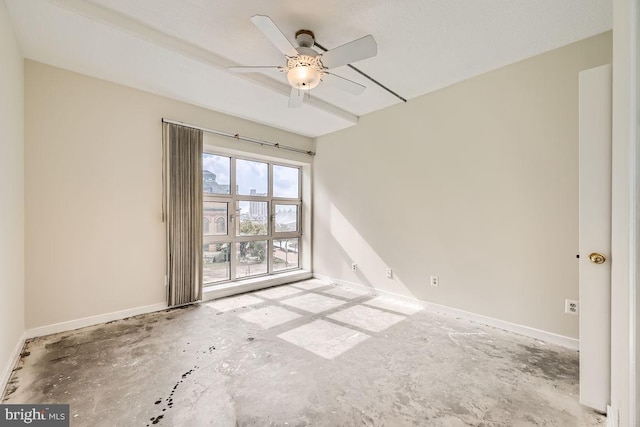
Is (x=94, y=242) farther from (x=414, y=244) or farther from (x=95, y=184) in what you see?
(x=414, y=244)

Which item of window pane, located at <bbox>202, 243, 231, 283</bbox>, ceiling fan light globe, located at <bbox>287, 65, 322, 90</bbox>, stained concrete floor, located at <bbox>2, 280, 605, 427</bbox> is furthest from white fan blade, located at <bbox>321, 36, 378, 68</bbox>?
window pane, located at <bbox>202, 243, 231, 283</bbox>

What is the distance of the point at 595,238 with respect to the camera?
1605 millimetres

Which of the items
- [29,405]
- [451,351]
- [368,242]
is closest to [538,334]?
[451,351]

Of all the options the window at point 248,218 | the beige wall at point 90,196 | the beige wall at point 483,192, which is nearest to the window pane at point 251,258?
the window at point 248,218

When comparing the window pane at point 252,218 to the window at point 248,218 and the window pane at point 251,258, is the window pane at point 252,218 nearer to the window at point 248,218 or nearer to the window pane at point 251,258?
the window at point 248,218

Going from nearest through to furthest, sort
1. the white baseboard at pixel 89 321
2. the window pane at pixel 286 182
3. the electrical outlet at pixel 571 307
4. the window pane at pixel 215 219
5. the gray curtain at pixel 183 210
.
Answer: the electrical outlet at pixel 571 307
the white baseboard at pixel 89 321
the gray curtain at pixel 183 210
the window pane at pixel 215 219
the window pane at pixel 286 182

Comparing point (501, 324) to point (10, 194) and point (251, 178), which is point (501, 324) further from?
point (10, 194)

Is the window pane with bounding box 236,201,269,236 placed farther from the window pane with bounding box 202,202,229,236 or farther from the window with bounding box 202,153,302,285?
the window pane with bounding box 202,202,229,236

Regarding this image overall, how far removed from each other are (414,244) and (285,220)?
7.70ft

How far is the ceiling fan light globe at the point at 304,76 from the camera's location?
2.10 meters

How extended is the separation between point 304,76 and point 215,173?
2363 millimetres

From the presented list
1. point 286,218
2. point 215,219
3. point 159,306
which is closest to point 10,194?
point 159,306

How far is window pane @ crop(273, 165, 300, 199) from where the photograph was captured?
15.6ft

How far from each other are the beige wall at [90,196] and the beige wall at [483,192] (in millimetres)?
2778
